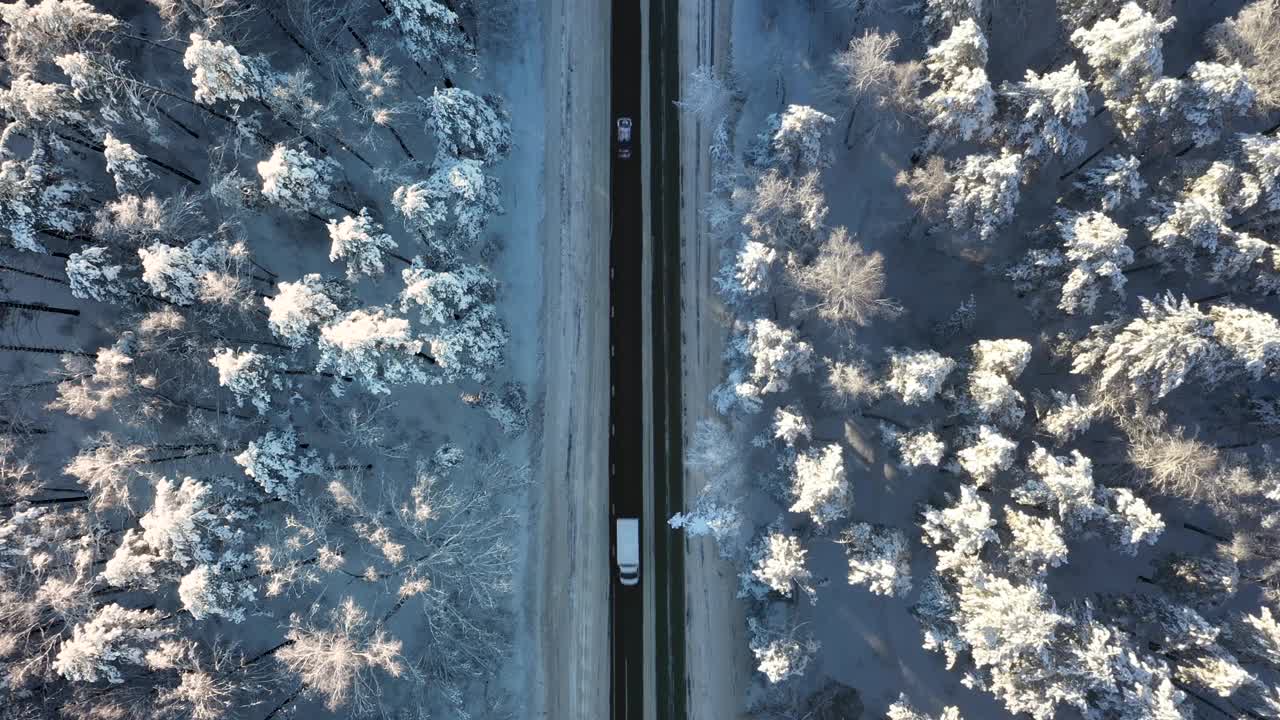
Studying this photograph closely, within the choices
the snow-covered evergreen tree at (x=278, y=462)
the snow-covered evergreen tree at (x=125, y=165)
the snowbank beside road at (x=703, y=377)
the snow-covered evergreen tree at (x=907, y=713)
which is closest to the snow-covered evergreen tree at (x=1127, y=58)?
the snowbank beside road at (x=703, y=377)

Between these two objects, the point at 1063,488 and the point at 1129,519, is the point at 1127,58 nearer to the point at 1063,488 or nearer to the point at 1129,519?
the point at 1063,488

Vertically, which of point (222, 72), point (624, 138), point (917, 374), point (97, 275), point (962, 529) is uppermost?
point (624, 138)

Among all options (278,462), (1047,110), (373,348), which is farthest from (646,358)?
(1047,110)

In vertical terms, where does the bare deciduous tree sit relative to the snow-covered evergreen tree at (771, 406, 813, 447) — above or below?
above

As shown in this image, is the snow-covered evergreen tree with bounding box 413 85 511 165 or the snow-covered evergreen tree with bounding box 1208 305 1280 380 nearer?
the snow-covered evergreen tree with bounding box 1208 305 1280 380

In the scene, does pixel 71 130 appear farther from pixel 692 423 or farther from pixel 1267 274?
pixel 1267 274

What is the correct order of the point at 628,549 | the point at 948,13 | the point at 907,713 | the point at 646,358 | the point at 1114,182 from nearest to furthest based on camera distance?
the point at 1114,182, the point at 907,713, the point at 948,13, the point at 628,549, the point at 646,358

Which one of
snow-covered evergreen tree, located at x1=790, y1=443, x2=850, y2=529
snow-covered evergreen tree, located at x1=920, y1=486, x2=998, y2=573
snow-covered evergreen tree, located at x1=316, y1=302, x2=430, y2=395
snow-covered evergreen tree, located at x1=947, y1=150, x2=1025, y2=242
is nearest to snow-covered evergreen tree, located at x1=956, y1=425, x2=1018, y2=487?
snow-covered evergreen tree, located at x1=920, y1=486, x2=998, y2=573

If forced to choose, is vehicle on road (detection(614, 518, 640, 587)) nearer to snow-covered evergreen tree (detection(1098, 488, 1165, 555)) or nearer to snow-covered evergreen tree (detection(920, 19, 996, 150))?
snow-covered evergreen tree (detection(1098, 488, 1165, 555))

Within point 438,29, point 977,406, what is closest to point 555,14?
point 438,29
